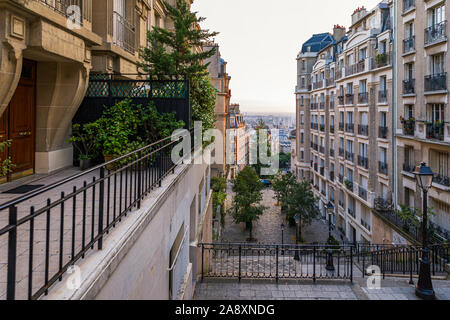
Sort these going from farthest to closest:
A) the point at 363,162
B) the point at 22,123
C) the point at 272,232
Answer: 1. the point at 272,232
2. the point at 363,162
3. the point at 22,123

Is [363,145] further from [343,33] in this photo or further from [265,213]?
[343,33]

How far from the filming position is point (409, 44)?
2133cm

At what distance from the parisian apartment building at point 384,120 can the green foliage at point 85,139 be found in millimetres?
17393

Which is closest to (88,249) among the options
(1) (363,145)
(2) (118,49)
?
(2) (118,49)

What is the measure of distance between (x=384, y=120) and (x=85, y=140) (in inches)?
912

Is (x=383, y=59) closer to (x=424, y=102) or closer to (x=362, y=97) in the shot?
(x=362, y=97)

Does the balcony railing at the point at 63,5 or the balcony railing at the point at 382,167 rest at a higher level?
the balcony railing at the point at 63,5

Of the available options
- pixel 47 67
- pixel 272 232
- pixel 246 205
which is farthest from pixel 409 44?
pixel 47 67

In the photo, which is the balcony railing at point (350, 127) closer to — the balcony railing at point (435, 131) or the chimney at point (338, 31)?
the balcony railing at point (435, 131)

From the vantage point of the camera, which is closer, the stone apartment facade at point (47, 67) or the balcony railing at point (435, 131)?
the stone apartment facade at point (47, 67)

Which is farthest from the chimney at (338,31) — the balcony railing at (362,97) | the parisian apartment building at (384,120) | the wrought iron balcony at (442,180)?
the wrought iron balcony at (442,180)

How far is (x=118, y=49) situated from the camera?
10.6 metres

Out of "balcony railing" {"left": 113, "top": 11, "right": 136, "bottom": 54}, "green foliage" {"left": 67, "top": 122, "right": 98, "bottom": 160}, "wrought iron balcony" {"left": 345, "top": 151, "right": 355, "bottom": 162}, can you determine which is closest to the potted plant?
"green foliage" {"left": 67, "top": 122, "right": 98, "bottom": 160}

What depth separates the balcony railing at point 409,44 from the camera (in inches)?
821
